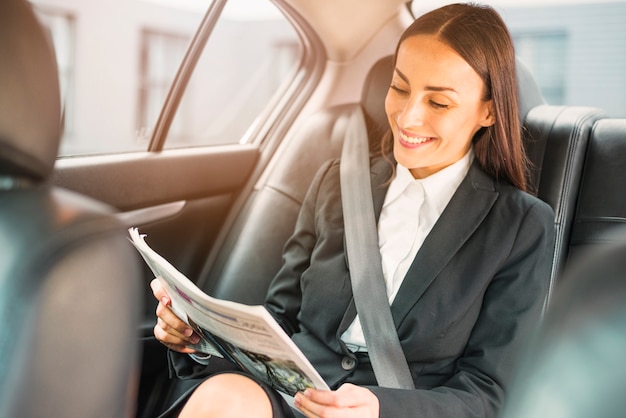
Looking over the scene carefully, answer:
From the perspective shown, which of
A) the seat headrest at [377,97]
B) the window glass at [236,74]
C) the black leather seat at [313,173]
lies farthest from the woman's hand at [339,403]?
the window glass at [236,74]

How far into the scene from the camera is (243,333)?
1.00m

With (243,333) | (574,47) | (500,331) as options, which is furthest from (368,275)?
(574,47)

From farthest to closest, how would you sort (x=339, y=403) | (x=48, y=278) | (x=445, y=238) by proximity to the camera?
(x=445, y=238)
(x=339, y=403)
(x=48, y=278)

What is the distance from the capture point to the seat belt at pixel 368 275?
4.49 ft

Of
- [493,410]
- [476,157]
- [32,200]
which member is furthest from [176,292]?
[476,157]

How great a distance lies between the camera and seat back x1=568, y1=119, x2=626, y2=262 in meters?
1.68

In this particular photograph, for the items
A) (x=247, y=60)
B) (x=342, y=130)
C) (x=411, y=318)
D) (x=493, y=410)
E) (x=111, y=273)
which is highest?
(x=111, y=273)

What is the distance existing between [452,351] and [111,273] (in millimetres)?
756

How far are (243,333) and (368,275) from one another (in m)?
0.49

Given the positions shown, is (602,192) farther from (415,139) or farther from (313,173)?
(313,173)

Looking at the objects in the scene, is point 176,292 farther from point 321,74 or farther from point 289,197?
point 321,74

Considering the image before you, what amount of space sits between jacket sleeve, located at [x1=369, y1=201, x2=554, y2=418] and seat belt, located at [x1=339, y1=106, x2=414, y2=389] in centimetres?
9

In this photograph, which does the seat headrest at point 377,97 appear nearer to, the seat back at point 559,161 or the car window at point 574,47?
the seat back at point 559,161

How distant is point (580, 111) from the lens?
1781mm
